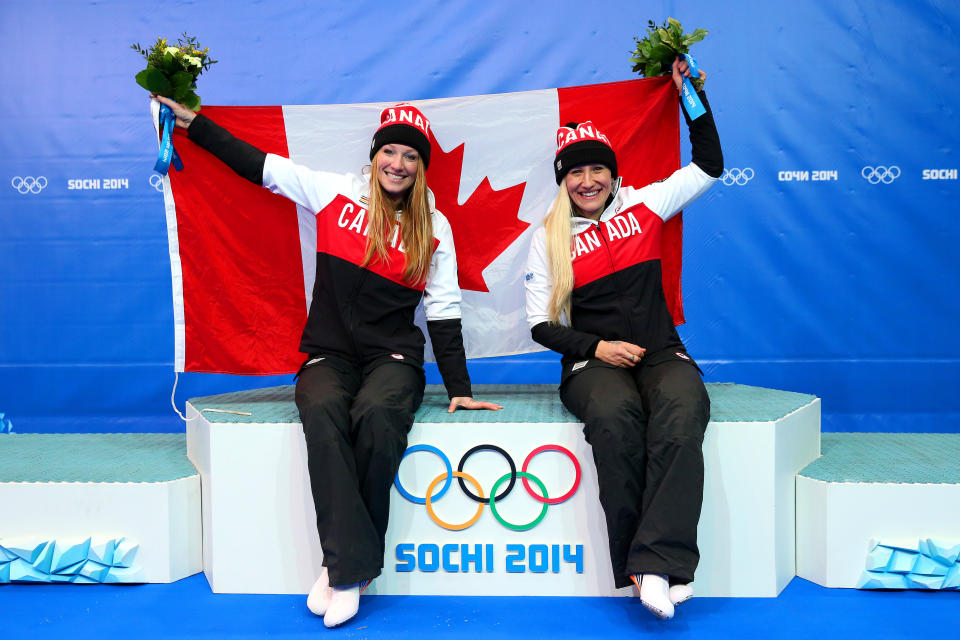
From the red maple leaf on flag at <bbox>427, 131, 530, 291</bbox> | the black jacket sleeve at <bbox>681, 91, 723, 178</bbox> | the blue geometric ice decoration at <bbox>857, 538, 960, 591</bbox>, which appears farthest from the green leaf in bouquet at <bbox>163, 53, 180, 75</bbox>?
the blue geometric ice decoration at <bbox>857, 538, 960, 591</bbox>

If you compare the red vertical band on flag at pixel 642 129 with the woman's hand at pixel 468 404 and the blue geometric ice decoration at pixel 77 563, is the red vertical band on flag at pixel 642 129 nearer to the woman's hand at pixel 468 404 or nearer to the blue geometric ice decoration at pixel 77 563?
the woman's hand at pixel 468 404

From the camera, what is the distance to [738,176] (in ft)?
11.2

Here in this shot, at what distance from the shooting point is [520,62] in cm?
337

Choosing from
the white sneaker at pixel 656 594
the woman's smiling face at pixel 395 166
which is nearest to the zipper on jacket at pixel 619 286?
the woman's smiling face at pixel 395 166

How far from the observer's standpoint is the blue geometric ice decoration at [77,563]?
6.33 feet

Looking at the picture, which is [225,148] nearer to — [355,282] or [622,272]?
[355,282]

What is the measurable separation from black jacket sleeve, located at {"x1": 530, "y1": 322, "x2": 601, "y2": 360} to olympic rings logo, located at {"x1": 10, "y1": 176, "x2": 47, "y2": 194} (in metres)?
2.65

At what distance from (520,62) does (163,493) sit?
2321 mm

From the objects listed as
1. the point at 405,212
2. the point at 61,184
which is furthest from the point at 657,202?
the point at 61,184

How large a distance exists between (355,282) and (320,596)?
32.1 inches

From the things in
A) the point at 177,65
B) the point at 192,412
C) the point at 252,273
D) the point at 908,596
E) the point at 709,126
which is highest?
the point at 177,65

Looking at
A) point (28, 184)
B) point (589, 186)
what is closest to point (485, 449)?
point (589, 186)

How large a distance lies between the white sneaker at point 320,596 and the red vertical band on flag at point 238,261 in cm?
87

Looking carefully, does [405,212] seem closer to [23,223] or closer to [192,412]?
[192,412]
